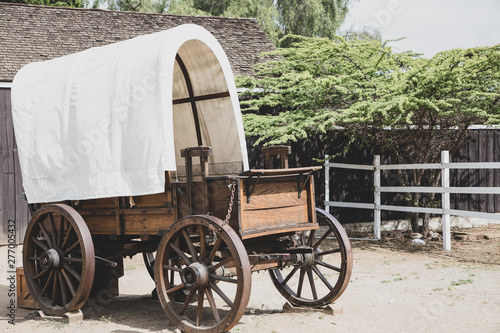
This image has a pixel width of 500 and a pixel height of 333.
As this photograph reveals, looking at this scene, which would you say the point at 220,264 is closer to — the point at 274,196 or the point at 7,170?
the point at 274,196

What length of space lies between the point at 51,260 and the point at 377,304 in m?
3.57

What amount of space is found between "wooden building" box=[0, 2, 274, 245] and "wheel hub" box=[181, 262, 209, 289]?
22.6ft

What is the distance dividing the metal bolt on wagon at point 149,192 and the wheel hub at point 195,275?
0.01 meters

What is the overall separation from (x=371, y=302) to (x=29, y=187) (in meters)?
4.07

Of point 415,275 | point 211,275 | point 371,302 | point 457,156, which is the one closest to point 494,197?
point 457,156

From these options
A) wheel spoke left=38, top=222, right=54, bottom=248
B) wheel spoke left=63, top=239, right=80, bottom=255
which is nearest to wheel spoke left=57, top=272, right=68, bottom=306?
wheel spoke left=63, top=239, right=80, bottom=255

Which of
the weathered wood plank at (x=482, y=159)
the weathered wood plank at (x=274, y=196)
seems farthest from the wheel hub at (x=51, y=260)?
the weathered wood plank at (x=482, y=159)

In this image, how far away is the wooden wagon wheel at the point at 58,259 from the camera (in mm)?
5453

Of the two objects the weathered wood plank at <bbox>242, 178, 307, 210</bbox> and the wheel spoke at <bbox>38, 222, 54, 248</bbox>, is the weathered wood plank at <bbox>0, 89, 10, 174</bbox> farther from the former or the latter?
the weathered wood plank at <bbox>242, 178, 307, 210</bbox>

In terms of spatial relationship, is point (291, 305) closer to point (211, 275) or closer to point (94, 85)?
point (211, 275)

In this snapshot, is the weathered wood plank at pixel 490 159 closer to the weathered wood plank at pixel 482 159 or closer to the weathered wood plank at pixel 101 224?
the weathered wood plank at pixel 482 159

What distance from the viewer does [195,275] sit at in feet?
15.8

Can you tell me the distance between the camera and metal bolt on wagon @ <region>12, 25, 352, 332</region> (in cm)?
498

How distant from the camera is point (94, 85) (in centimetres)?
573
